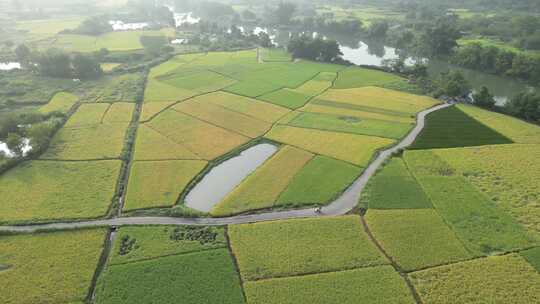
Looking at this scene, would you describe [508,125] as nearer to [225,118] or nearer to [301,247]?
[301,247]

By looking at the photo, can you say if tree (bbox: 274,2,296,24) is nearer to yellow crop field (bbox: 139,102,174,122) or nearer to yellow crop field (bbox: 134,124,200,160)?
yellow crop field (bbox: 139,102,174,122)

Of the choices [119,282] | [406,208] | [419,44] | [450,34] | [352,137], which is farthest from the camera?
[419,44]

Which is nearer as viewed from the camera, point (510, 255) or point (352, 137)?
point (510, 255)

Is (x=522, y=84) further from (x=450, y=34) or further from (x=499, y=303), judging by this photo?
(x=499, y=303)

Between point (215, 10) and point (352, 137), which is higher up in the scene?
point (215, 10)

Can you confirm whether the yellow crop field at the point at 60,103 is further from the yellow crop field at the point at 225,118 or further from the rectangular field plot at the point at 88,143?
the yellow crop field at the point at 225,118

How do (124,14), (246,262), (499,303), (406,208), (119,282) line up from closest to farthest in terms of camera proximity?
(499,303), (119,282), (246,262), (406,208), (124,14)

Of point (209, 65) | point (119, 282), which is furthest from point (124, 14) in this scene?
point (119, 282)
